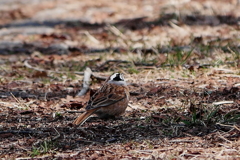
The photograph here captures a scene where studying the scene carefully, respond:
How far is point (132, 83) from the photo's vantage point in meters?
6.98

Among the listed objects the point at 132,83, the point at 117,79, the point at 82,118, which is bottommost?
the point at 82,118

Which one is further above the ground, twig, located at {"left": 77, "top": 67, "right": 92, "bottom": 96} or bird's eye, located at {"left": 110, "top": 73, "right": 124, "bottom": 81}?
bird's eye, located at {"left": 110, "top": 73, "right": 124, "bottom": 81}

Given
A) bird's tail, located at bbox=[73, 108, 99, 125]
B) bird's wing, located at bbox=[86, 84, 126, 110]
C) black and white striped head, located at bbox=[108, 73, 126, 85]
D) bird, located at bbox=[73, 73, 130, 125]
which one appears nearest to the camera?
bird's tail, located at bbox=[73, 108, 99, 125]

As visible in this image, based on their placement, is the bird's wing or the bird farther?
the bird's wing

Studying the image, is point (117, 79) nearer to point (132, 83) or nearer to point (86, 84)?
point (86, 84)

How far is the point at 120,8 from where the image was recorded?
15000 millimetres

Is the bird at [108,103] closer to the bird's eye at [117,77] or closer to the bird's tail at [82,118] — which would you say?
the bird's tail at [82,118]

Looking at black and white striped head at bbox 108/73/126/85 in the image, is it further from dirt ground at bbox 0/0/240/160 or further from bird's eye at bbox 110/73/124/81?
dirt ground at bbox 0/0/240/160

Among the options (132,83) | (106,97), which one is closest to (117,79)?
(106,97)

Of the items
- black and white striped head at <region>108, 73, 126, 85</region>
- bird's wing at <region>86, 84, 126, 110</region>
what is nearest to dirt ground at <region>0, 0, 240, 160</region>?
bird's wing at <region>86, 84, 126, 110</region>

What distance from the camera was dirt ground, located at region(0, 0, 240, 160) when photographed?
441 centimetres

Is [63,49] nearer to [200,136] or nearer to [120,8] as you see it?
[120,8]

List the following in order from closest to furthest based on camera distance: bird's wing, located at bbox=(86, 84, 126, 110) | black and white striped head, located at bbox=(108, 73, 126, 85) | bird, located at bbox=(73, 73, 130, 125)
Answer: bird, located at bbox=(73, 73, 130, 125), bird's wing, located at bbox=(86, 84, 126, 110), black and white striped head, located at bbox=(108, 73, 126, 85)

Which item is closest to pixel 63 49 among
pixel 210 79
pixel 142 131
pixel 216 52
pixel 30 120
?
pixel 216 52
